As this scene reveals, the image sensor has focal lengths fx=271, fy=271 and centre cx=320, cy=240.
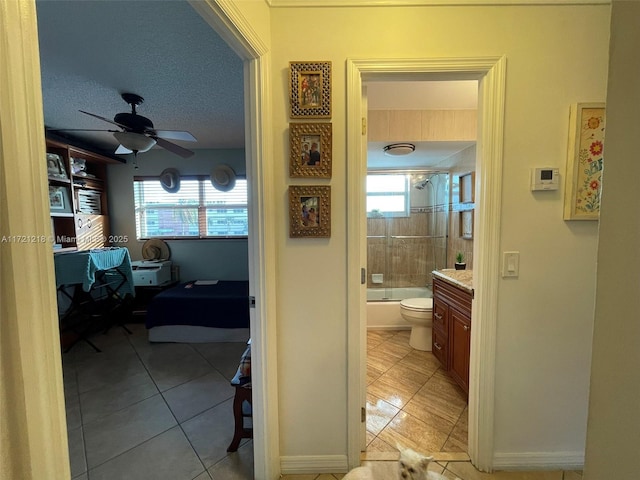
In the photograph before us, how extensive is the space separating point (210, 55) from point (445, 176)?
2.94 metres

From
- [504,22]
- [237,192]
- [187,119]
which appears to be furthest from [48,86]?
[504,22]

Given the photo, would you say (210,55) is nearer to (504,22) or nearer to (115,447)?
(504,22)

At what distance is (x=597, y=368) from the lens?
52 centimetres

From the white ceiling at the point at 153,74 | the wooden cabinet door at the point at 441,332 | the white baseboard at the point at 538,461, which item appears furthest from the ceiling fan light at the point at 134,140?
the white baseboard at the point at 538,461

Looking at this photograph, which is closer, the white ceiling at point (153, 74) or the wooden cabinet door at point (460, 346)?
the white ceiling at point (153, 74)

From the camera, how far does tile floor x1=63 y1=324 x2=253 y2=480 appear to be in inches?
59.6

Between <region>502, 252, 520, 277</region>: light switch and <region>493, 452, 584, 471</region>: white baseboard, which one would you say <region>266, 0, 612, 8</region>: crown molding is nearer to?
<region>502, 252, 520, 277</region>: light switch

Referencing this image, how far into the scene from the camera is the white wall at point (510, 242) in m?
1.30

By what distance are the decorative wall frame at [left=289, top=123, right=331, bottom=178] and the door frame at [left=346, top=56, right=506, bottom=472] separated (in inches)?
4.5

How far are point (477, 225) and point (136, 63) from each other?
2431mm

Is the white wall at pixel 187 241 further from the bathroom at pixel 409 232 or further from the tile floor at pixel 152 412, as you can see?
the bathroom at pixel 409 232

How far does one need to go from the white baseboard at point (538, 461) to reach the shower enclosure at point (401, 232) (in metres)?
2.36

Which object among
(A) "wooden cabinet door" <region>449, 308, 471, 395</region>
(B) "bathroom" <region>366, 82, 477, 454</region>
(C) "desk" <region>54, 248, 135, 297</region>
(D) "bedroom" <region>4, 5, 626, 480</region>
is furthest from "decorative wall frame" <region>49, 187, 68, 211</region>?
(A) "wooden cabinet door" <region>449, 308, 471, 395</region>

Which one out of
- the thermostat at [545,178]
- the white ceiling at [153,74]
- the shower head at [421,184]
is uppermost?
the white ceiling at [153,74]
